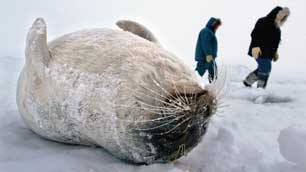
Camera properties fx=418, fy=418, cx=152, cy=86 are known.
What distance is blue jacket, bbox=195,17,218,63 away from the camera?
7.00 metres

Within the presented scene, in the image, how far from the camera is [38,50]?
283 centimetres

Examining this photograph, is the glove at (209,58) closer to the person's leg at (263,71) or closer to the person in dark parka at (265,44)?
the person in dark parka at (265,44)

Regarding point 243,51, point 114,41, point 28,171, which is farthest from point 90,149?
point 243,51

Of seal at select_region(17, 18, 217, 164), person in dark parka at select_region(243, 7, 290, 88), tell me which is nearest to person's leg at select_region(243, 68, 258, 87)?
person in dark parka at select_region(243, 7, 290, 88)

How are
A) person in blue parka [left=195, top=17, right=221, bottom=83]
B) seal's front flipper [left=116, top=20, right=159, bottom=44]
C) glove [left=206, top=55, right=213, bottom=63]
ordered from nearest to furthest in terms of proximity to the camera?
seal's front flipper [left=116, top=20, right=159, bottom=44]
glove [left=206, top=55, right=213, bottom=63]
person in blue parka [left=195, top=17, right=221, bottom=83]

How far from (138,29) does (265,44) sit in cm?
356

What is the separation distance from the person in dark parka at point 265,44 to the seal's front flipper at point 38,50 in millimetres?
4408

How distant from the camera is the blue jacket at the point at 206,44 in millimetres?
7000

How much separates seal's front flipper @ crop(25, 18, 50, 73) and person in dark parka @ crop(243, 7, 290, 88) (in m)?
4.41

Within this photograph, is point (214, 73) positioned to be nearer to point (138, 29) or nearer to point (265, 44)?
point (138, 29)

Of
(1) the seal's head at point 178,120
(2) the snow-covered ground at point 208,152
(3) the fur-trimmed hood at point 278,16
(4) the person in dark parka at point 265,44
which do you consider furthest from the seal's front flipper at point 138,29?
(3) the fur-trimmed hood at point 278,16

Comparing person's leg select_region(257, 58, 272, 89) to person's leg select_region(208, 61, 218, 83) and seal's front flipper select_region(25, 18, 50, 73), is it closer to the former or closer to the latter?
person's leg select_region(208, 61, 218, 83)

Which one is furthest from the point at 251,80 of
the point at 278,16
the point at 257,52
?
the point at 278,16

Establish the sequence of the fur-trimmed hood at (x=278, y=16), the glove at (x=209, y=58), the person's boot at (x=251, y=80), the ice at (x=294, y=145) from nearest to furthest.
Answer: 1. the ice at (x=294, y=145)
2. the person's boot at (x=251, y=80)
3. the fur-trimmed hood at (x=278, y=16)
4. the glove at (x=209, y=58)
